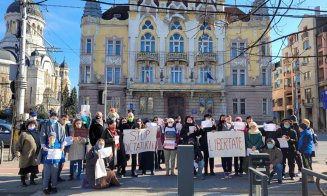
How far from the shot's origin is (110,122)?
1112 cm

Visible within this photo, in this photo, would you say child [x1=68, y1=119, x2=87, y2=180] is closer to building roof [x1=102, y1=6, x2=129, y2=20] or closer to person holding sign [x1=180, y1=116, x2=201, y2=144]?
person holding sign [x1=180, y1=116, x2=201, y2=144]

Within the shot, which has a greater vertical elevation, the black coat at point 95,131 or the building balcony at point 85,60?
the building balcony at point 85,60

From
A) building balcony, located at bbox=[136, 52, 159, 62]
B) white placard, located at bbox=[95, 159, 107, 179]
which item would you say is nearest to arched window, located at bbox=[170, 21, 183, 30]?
building balcony, located at bbox=[136, 52, 159, 62]

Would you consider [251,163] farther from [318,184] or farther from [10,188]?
[10,188]

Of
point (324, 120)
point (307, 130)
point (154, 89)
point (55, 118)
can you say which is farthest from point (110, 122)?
point (324, 120)

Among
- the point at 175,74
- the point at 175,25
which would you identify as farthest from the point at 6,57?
the point at 175,74

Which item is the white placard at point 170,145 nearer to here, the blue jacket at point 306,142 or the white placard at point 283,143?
Answer: the white placard at point 283,143

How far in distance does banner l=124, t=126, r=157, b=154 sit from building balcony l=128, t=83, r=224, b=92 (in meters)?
28.4

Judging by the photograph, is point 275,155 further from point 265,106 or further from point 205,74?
point 265,106

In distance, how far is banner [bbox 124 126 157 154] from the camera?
11562 mm

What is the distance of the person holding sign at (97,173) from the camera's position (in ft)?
30.0

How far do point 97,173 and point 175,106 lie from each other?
32785mm

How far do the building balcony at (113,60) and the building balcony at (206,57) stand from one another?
945cm

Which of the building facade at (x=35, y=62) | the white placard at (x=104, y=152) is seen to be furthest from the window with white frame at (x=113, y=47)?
the building facade at (x=35, y=62)
